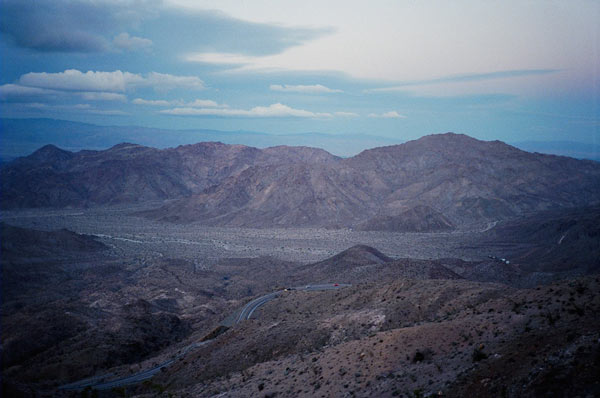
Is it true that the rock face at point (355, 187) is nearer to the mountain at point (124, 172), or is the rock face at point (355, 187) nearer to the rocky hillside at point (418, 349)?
the mountain at point (124, 172)

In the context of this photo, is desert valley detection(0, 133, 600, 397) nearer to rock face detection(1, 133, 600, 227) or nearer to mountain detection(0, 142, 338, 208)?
rock face detection(1, 133, 600, 227)

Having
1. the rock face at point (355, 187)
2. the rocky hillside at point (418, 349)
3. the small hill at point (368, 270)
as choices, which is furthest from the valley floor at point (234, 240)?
the rocky hillside at point (418, 349)

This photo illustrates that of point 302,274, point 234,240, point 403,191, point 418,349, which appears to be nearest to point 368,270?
point 302,274

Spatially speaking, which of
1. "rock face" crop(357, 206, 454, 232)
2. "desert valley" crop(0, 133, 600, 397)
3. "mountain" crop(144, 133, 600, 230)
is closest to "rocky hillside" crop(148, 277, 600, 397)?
"desert valley" crop(0, 133, 600, 397)

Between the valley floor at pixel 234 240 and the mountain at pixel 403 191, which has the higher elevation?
the mountain at pixel 403 191

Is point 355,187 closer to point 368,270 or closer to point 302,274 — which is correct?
point 302,274

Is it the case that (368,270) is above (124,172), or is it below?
below
